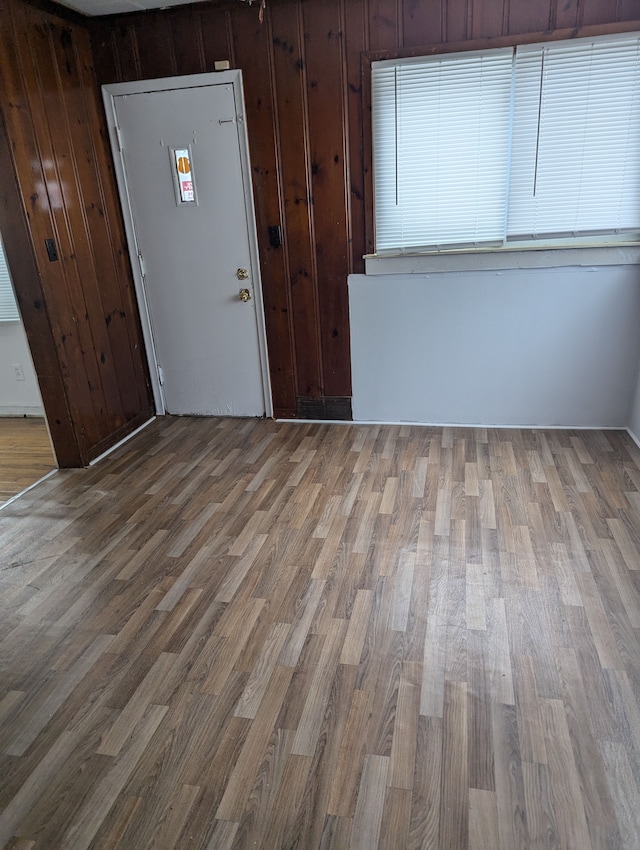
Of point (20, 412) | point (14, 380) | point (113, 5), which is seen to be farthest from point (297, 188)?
point (20, 412)

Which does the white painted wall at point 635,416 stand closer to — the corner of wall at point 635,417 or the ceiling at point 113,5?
the corner of wall at point 635,417

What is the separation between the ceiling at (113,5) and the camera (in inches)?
128

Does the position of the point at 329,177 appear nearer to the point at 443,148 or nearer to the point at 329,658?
the point at 443,148

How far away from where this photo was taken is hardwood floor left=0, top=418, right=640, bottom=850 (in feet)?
4.98

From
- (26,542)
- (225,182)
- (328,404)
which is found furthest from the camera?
(328,404)

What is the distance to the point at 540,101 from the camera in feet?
10.5

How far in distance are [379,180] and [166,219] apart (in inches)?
57.7

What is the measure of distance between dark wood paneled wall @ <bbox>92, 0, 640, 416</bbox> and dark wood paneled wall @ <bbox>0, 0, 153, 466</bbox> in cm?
41

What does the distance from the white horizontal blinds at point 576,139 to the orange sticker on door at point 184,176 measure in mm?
2022

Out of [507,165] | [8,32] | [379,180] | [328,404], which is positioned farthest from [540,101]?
[8,32]

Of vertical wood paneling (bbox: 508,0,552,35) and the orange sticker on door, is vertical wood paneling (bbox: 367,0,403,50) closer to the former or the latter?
vertical wood paneling (bbox: 508,0,552,35)

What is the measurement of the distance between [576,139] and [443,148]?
729mm

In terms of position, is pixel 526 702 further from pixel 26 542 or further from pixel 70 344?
pixel 70 344

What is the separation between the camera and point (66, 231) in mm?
3479
